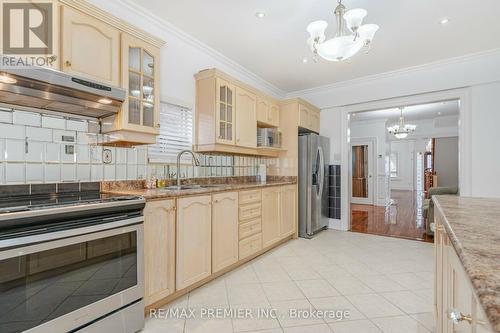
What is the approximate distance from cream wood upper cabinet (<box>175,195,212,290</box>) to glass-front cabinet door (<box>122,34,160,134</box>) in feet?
2.50

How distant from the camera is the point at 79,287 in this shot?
1.41 meters

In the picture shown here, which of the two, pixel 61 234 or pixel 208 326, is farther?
pixel 208 326

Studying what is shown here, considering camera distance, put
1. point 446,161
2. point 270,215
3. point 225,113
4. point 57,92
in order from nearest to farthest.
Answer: point 57,92, point 225,113, point 270,215, point 446,161

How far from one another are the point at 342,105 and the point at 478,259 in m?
4.33

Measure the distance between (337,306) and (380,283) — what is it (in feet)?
2.25

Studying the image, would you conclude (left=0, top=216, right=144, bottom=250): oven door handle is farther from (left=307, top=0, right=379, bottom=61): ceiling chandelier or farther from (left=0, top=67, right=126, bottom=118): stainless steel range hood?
(left=307, top=0, right=379, bottom=61): ceiling chandelier

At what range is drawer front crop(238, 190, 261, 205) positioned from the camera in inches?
109

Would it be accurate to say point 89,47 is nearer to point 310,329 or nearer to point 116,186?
point 116,186

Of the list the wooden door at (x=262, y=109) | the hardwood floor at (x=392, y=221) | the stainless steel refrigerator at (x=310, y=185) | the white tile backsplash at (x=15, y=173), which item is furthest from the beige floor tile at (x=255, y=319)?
the hardwood floor at (x=392, y=221)

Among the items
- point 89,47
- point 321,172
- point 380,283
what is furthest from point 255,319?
point 321,172

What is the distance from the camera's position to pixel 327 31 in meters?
2.78

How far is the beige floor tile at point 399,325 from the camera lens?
1.71 metres

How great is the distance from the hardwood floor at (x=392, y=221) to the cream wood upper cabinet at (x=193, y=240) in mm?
3201

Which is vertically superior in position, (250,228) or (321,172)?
(321,172)
